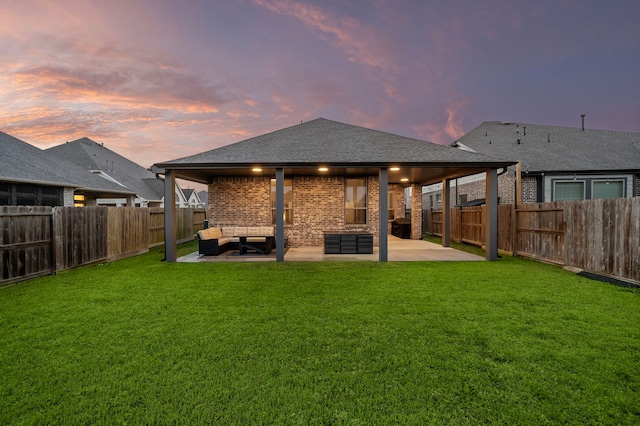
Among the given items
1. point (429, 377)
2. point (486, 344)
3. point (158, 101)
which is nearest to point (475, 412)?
point (429, 377)

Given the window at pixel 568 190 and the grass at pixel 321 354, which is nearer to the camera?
the grass at pixel 321 354

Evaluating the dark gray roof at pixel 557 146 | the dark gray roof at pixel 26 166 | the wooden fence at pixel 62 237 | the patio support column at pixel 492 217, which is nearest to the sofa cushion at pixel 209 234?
the wooden fence at pixel 62 237

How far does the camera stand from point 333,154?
10.2 meters

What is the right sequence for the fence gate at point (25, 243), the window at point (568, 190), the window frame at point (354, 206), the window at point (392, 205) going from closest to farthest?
the fence gate at point (25, 243), the window frame at point (354, 206), the window at point (568, 190), the window at point (392, 205)

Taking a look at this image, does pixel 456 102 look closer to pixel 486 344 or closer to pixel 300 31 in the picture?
pixel 300 31

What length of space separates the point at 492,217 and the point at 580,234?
7.62 feet

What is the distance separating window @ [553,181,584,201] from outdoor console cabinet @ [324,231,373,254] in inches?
435

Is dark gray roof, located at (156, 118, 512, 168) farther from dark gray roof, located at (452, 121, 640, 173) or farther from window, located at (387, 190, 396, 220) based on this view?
dark gray roof, located at (452, 121, 640, 173)

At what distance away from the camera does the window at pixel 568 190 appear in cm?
1508

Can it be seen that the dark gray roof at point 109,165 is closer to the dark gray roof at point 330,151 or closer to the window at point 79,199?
the window at point 79,199

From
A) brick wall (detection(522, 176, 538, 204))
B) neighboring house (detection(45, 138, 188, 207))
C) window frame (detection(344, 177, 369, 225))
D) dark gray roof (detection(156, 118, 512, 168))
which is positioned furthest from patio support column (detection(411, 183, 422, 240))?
neighboring house (detection(45, 138, 188, 207))

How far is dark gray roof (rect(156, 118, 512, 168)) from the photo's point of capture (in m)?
9.55

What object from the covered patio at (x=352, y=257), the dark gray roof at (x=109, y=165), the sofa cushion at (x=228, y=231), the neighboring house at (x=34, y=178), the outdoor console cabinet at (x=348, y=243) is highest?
the dark gray roof at (x=109, y=165)

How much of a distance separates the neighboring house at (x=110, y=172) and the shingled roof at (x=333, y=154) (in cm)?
1732
